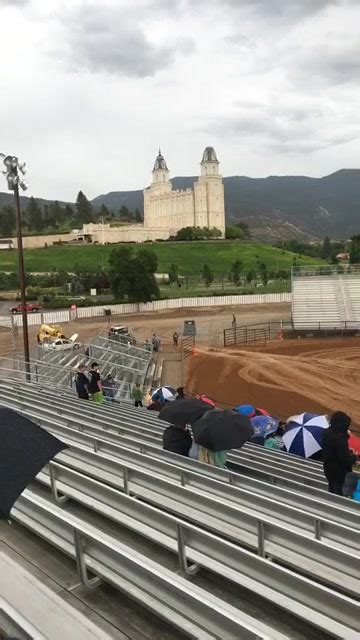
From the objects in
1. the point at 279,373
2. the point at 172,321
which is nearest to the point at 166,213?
the point at 172,321

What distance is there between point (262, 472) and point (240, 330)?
130ft

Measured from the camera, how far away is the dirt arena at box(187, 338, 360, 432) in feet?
79.4

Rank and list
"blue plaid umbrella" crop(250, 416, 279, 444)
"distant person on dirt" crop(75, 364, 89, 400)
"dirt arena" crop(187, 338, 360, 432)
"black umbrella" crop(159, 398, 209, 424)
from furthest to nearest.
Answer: "dirt arena" crop(187, 338, 360, 432) < "distant person on dirt" crop(75, 364, 89, 400) < "blue plaid umbrella" crop(250, 416, 279, 444) < "black umbrella" crop(159, 398, 209, 424)

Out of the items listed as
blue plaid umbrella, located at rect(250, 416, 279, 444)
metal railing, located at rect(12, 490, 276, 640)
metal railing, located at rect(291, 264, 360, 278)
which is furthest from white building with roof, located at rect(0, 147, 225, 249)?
metal railing, located at rect(12, 490, 276, 640)

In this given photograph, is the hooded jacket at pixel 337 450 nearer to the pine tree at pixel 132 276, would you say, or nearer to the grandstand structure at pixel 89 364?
the grandstand structure at pixel 89 364

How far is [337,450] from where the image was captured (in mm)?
7387

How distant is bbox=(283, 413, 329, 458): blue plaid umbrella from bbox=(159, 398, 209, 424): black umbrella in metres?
3.13

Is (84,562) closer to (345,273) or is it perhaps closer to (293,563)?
(293,563)

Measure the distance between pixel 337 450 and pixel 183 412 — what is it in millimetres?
2298

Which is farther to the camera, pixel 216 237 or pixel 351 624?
pixel 216 237

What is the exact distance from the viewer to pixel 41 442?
13.1 feet

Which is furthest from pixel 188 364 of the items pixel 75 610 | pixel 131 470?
pixel 75 610

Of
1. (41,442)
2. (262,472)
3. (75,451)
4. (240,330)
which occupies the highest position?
(41,442)

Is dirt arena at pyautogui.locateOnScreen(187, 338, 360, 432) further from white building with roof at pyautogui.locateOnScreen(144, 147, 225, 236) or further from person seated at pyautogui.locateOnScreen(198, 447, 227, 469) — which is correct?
white building with roof at pyautogui.locateOnScreen(144, 147, 225, 236)
